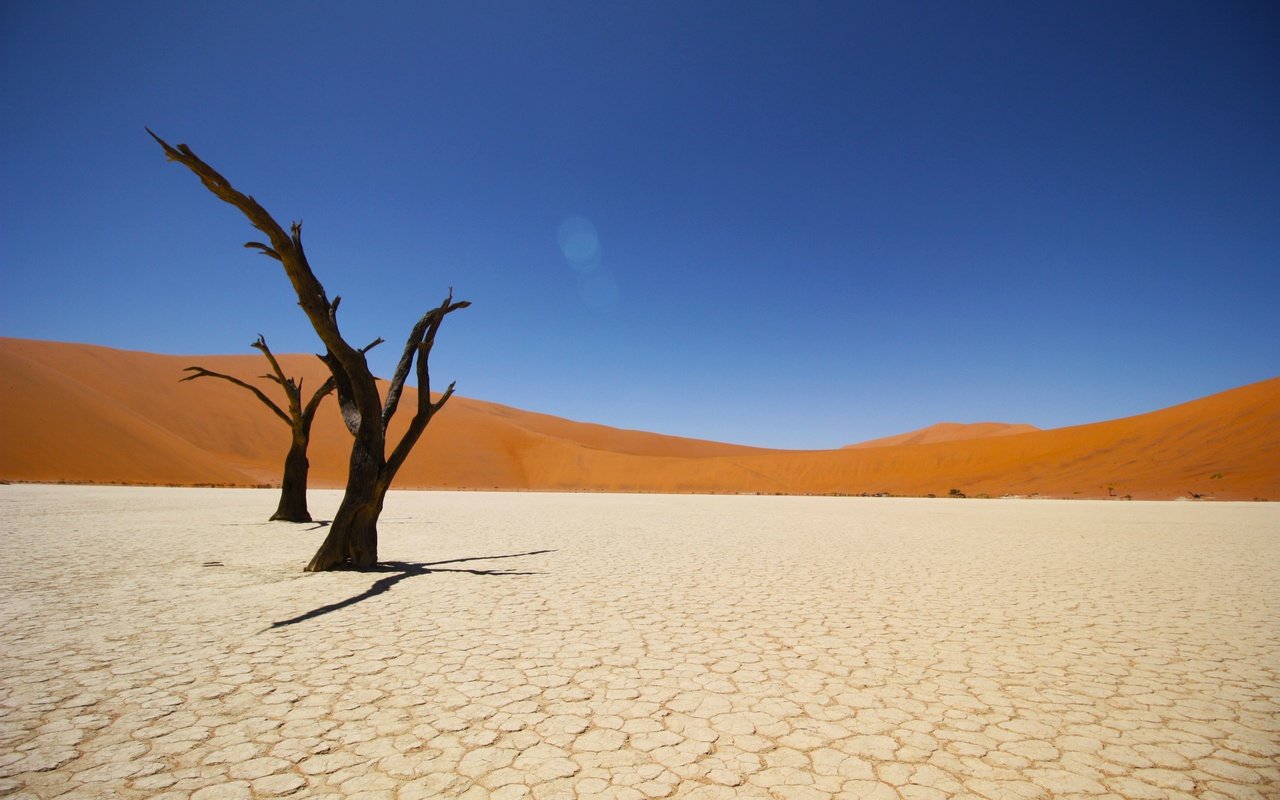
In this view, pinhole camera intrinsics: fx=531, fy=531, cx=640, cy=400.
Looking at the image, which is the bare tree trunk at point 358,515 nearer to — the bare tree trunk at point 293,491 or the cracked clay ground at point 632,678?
the cracked clay ground at point 632,678

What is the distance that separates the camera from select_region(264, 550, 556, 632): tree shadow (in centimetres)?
497

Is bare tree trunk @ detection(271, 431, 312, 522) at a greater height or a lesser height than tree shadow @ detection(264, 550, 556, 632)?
greater

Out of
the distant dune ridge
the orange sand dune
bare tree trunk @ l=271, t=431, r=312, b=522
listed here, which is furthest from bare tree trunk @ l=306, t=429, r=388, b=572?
the orange sand dune

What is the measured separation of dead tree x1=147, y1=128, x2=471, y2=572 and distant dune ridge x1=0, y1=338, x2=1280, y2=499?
89.9 feet

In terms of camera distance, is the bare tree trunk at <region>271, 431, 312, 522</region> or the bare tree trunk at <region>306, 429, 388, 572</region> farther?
the bare tree trunk at <region>271, 431, 312, 522</region>

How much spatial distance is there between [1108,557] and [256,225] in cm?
1310

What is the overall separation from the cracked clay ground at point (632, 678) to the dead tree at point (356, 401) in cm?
62

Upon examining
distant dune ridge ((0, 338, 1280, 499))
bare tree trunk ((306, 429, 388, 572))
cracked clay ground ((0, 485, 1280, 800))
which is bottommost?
cracked clay ground ((0, 485, 1280, 800))

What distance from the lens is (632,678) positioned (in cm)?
356

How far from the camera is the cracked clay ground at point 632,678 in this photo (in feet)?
7.93

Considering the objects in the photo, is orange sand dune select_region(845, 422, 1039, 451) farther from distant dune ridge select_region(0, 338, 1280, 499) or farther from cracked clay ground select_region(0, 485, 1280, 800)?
cracked clay ground select_region(0, 485, 1280, 800)

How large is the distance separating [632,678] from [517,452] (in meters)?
46.9

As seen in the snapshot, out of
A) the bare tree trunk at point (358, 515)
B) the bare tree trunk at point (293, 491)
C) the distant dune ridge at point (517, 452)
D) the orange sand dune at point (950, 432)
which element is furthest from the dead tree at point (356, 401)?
the orange sand dune at point (950, 432)

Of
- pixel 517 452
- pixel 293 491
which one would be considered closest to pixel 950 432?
pixel 517 452
